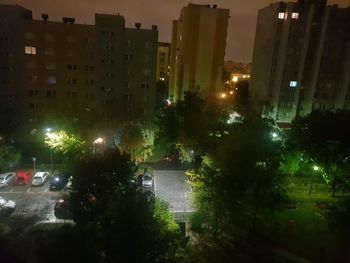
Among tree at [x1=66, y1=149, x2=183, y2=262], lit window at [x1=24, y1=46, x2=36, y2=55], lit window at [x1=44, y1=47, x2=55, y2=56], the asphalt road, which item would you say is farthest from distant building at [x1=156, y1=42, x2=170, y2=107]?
tree at [x1=66, y1=149, x2=183, y2=262]

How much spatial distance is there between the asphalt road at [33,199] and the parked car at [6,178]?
0.63 metres

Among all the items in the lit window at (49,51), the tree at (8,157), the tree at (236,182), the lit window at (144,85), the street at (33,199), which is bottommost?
the street at (33,199)

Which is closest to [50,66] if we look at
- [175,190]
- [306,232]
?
[175,190]

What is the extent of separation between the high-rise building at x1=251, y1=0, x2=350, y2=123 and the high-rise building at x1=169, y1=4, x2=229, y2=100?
34.1ft

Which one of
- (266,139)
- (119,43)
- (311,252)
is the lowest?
(311,252)

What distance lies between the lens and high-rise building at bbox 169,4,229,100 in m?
77.0

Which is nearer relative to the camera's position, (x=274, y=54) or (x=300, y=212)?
(x=300, y=212)

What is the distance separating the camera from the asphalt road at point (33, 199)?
38688 millimetres

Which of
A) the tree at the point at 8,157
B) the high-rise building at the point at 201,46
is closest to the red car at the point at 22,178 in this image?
the tree at the point at 8,157

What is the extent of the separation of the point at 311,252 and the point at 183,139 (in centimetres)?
2510

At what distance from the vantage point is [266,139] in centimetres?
3919

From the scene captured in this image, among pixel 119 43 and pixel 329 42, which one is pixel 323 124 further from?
pixel 119 43

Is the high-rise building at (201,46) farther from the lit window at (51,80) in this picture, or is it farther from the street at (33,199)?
the street at (33,199)

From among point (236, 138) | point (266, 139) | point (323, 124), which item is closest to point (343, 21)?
point (323, 124)
